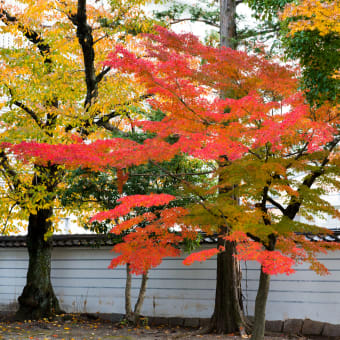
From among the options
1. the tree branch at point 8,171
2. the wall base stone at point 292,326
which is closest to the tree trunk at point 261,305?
the wall base stone at point 292,326

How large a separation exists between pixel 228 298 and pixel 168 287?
6.46 feet

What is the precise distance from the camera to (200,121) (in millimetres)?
7074

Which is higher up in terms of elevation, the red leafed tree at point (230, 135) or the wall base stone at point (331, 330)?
the red leafed tree at point (230, 135)

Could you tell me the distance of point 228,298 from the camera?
9539 mm

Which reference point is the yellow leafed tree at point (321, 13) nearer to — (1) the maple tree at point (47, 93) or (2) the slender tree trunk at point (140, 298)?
(1) the maple tree at point (47, 93)

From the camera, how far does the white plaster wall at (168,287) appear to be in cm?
968

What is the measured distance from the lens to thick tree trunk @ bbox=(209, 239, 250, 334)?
9.43 meters

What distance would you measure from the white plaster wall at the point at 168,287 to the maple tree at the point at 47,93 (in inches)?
31.6

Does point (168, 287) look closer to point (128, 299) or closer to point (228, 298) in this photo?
point (128, 299)

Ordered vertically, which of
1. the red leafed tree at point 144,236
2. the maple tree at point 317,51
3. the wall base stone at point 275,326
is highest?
the maple tree at point 317,51

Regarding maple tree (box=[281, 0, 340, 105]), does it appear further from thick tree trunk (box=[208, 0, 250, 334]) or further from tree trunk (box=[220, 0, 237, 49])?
tree trunk (box=[220, 0, 237, 49])

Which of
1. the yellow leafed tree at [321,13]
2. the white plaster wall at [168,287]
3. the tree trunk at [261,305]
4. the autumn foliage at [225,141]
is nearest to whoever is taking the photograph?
the yellow leafed tree at [321,13]

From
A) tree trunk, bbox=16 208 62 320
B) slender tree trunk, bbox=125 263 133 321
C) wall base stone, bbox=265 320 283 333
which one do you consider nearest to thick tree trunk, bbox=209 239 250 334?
wall base stone, bbox=265 320 283 333

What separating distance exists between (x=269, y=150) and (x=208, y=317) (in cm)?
510
